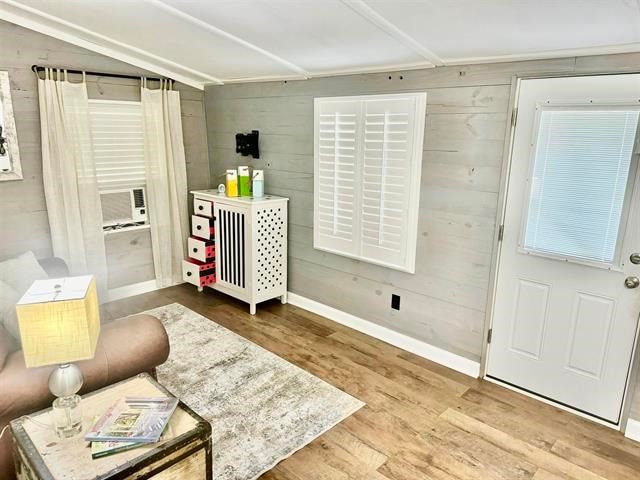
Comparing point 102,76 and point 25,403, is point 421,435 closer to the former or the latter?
point 25,403

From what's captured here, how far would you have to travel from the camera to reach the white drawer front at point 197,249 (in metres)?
4.16

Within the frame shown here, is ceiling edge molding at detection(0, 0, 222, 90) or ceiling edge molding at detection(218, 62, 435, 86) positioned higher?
ceiling edge molding at detection(0, 0, 222, 90)

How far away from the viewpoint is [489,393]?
9.20 feet

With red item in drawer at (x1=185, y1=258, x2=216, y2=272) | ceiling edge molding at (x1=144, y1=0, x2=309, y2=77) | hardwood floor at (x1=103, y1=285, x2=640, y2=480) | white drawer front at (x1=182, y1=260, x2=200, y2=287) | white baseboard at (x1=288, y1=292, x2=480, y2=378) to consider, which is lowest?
hardwood floor at (x1=103, y1=285, x2=640, y2=480)

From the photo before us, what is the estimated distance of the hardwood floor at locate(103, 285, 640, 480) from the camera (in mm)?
2156

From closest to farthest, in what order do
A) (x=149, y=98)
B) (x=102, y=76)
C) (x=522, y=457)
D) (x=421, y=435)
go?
(x=522, y=457) → (x=421, y=435) → (x=102, y=76) → (x=149, y=98)

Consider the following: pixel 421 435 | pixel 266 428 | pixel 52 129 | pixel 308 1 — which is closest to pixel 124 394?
pixel 266 428

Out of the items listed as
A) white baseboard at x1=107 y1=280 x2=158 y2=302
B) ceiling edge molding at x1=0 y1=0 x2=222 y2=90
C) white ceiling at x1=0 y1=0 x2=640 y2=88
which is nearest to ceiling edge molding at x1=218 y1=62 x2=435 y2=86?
white ceiling at x1=0 y1=0 x2=640 y2=88

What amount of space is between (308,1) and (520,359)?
2413mm

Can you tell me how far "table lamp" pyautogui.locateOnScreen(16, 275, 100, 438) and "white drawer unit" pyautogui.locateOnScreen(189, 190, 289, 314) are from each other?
2146 mm

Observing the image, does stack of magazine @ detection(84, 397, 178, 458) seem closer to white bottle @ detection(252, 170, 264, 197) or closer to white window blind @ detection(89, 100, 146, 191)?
white bottle @ detection(252, 170, 264, 197)

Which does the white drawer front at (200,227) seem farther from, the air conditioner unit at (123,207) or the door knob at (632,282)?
the door knob at (632,282)

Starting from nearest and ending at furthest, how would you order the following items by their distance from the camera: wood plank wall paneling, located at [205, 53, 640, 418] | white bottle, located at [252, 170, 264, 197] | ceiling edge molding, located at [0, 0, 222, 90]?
wood plank wall paneling, located at [205, 53, 640, 418] < ceiling edge molding, located at [0, 0, 222, 90] < white bottle, located at [252, 170, 264, 197]

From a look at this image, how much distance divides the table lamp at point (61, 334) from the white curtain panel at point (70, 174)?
7.66 ft
